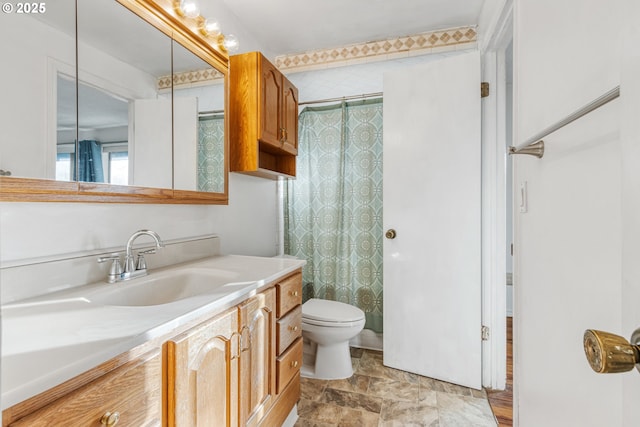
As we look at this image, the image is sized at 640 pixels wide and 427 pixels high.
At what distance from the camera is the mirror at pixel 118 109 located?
0.90m

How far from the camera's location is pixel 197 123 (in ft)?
5.08

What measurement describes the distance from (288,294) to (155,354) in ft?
2.49

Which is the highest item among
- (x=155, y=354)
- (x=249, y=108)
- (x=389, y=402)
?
(x=249, y=108)

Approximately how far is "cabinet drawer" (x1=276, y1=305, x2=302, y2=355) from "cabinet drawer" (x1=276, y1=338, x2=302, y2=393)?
0.10 feet

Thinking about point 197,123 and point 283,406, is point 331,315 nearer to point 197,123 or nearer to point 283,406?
point 283,406

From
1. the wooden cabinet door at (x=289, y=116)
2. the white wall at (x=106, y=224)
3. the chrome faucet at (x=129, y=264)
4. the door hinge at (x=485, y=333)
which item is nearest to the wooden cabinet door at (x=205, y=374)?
the chrome faucet at (x=129, y=264)

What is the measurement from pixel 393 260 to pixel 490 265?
59 cm

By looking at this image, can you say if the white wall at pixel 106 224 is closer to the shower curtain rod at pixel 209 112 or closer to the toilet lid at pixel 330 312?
the shower curtain rod at pixel 209 112

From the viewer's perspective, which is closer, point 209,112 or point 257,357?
point 257,357

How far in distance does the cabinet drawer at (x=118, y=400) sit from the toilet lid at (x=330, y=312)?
125cm

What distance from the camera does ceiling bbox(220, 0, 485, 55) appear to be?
197cm

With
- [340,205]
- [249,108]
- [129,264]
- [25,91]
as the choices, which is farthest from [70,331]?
[340,205]
